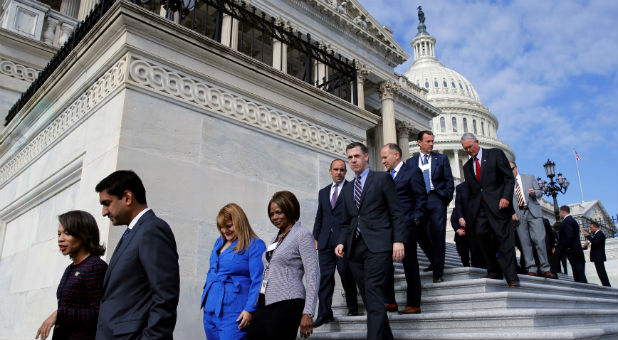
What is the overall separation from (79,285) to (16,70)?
9.12 meters

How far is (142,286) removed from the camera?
8.34 ft

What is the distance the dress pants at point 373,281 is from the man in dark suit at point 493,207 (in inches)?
78.9

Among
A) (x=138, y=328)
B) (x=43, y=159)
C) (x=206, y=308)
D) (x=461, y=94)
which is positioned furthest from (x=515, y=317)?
(x=461, y=94)

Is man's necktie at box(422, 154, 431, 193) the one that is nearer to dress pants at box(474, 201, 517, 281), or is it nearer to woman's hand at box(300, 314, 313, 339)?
dress pants at box(474, 201, 517, 281)

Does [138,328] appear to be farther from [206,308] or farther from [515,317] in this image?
[515,317]

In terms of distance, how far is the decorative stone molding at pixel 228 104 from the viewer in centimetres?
506

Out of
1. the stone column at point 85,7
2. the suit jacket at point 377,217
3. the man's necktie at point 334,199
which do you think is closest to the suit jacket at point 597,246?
the man's necktie at point 334,199

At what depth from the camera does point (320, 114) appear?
6.94 m

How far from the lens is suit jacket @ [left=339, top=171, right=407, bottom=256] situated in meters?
4.45

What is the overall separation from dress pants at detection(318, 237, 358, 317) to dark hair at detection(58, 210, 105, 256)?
3.18 m

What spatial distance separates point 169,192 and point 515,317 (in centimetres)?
364

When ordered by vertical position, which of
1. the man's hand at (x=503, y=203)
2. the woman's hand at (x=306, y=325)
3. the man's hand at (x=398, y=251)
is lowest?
the woman's hand at (x=306, y=325)

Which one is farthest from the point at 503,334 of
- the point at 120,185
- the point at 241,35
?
the point at 241,35

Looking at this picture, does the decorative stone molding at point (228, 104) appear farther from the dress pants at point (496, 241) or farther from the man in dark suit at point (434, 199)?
the dress pants at point (496, 241)
